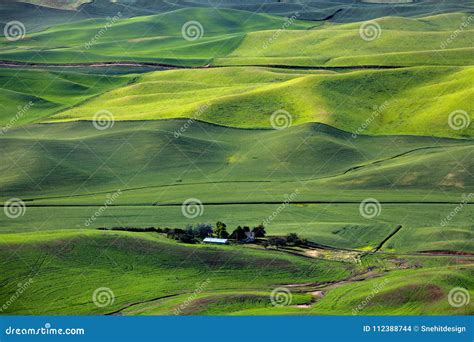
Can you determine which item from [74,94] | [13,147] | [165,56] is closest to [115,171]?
[13,147]

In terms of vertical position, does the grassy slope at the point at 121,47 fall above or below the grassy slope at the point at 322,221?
above

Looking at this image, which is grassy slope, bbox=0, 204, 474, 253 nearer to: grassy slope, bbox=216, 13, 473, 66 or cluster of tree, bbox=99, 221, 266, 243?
cluster of tree, bbox=99, 221, 266, 243

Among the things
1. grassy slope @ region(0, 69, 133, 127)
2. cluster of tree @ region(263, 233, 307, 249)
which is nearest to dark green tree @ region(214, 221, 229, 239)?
cluster of tree @ region(263, 233, 307, 249)

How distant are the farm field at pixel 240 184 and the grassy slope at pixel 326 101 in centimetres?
35

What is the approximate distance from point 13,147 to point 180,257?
38094mm

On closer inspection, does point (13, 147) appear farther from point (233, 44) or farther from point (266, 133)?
point (233, 44)

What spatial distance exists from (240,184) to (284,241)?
21239mm

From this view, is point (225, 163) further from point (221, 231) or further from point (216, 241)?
point (216, 241)

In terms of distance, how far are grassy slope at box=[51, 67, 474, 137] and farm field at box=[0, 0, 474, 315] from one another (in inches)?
13.9

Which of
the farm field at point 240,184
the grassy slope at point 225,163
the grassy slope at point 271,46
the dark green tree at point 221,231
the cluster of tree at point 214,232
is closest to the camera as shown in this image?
the farm field at point 240,184

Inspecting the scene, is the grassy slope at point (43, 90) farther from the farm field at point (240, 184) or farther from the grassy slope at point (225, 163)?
the grassy slope at point (225, 163)

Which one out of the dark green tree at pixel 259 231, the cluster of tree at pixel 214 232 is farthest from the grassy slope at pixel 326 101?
Answer: the cluster of tree at pixel 214 232

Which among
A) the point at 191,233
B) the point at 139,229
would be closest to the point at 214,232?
the point at 191,233

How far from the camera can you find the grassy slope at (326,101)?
337 feet
